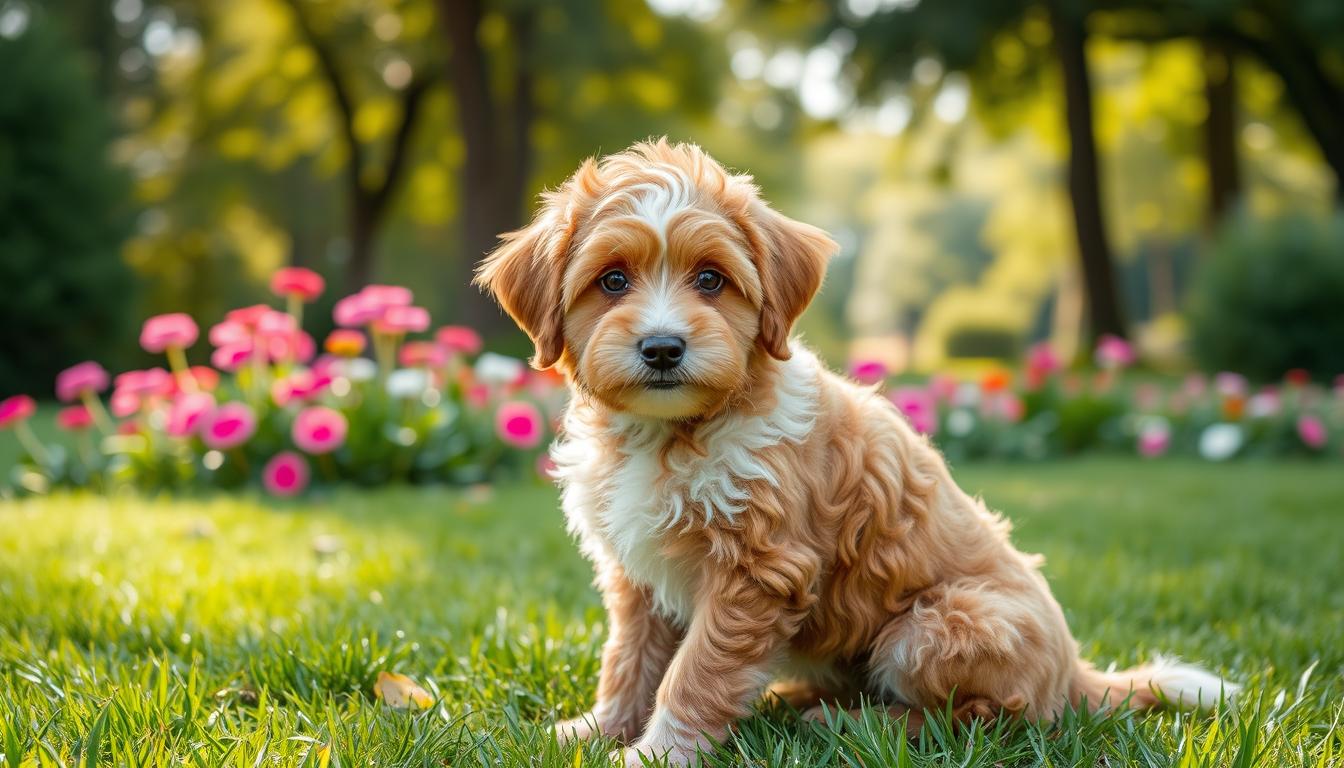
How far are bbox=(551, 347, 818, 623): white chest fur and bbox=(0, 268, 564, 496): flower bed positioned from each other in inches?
179

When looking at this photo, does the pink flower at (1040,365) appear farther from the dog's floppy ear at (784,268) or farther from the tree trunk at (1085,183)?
the tree trunk at (1085,183)

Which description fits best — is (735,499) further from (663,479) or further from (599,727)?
(599,727)

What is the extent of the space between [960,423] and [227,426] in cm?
686

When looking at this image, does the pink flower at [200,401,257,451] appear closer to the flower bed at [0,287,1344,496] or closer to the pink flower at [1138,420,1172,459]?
the flower bed at [0,287,1344,496]

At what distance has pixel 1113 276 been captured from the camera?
22.2 metres

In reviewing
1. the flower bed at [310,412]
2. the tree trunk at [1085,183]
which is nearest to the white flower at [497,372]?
the flower bed at [310,412]

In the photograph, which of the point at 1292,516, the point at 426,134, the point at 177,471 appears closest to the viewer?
the point at 1292,516

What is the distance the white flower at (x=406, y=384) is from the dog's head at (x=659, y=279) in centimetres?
503

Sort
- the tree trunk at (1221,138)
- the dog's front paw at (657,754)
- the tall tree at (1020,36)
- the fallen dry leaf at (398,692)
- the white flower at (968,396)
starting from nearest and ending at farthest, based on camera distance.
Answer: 1. the dog's front paw at (657,754)
2. the fallen dry leaf at (398,692)
3. the white flower at (968,396)
4. the tall tree at (1020,36)
5. the tree trunk at (1221,138)

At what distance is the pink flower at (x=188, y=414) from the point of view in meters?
7.48

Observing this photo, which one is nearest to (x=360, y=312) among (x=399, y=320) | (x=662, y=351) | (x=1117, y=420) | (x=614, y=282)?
(x=399, y=320)

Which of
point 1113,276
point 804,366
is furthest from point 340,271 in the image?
point 804,366

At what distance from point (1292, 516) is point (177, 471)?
26.8ft

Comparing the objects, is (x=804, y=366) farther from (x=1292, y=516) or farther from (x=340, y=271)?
(x=340, y=271)
